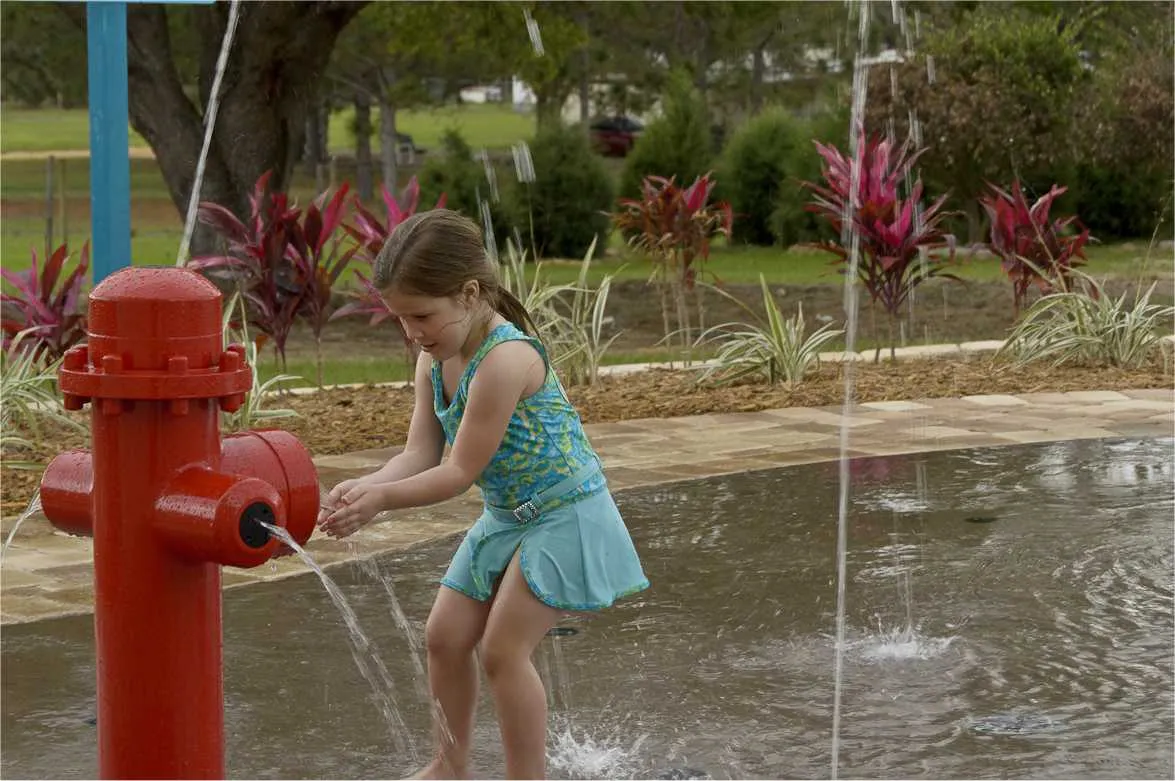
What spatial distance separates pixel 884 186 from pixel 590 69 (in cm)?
3686

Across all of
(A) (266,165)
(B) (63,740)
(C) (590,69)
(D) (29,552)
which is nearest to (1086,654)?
(B) (63,740)

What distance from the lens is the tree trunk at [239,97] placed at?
15.3m

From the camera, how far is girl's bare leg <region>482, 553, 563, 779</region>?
3.22 m

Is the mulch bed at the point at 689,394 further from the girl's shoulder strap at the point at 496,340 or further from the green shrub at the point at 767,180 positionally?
the green shrub at the point at 767,180

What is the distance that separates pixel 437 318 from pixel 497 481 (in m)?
0.36

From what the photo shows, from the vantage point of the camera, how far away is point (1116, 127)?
72.4 feet

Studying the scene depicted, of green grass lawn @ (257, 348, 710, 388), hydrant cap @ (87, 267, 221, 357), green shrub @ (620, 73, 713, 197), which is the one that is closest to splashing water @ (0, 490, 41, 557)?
hydrant cap @ (87, 267, 221, 357)

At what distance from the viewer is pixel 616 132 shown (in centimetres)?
5228

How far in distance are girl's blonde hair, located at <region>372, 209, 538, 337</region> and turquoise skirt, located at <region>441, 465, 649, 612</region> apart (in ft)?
1.50

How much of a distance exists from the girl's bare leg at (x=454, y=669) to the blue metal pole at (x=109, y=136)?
5.02 meters

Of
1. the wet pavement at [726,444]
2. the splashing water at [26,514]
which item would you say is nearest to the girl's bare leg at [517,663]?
the splashing water at [26,514]

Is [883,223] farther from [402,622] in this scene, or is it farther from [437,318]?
[437,318]

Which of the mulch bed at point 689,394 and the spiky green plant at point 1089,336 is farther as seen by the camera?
the spiky green plant at point 1089,336

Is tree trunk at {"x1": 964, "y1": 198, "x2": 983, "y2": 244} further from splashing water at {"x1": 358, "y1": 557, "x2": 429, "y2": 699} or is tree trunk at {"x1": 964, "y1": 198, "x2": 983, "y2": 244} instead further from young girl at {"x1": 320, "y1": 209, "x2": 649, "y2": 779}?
young girl at {"x1": 320, "y1": 209, "x2": 649, "y2": 779}
